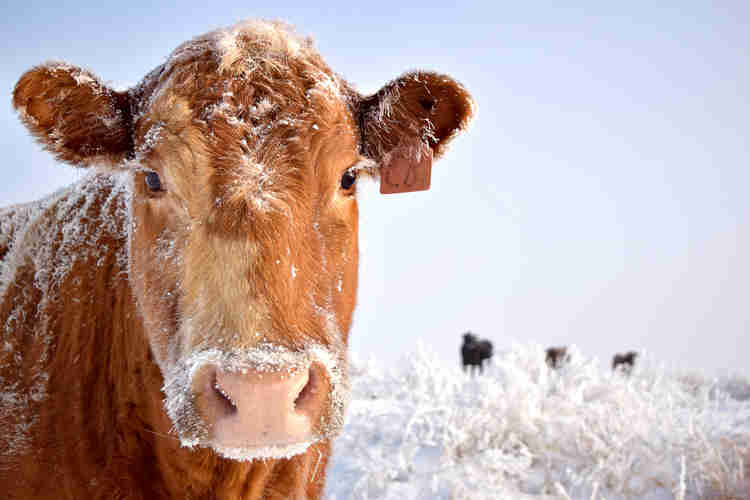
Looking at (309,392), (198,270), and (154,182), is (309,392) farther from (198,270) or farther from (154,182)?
(154,182)

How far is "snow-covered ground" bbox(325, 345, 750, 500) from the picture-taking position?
502 cm

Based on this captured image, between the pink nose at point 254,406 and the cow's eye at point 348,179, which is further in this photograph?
the cow's eye at point 348,179

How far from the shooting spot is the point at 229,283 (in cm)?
198

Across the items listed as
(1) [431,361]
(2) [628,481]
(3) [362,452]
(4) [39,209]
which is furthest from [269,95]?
(1) [431,361]

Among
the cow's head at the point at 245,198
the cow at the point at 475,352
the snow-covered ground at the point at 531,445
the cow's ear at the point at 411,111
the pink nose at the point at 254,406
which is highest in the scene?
the cow's ear at the point at 411,111

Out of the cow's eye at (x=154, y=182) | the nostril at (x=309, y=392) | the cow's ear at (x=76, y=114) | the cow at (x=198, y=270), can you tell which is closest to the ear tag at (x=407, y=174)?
the cow at (x=198, y=270)

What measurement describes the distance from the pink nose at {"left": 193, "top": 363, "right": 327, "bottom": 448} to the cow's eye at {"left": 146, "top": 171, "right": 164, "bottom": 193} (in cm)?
93

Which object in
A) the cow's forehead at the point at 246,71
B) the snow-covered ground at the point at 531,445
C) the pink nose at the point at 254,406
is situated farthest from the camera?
the snow-covered ground at the point at 531,445

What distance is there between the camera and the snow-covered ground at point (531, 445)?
5.02 meters

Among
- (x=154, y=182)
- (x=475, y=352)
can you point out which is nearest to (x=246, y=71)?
(x=154, y=182)

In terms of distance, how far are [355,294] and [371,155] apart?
0.70 metres

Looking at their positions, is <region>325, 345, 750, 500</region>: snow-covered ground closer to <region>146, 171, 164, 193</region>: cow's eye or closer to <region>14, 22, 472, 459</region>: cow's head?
<region>14, 22, 472, 459</region>: cow's head

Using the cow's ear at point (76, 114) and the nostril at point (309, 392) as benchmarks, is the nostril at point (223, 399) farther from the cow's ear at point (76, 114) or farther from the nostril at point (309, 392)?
the cow's ear at point (76, 114)

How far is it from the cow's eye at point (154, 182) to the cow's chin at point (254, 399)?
809 millimetres
